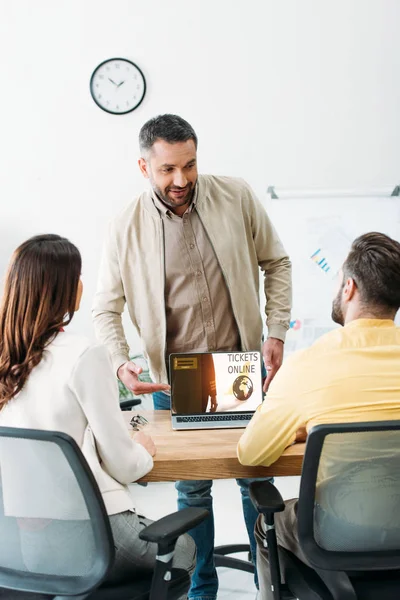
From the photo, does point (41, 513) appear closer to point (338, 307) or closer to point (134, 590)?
point (134, 590)

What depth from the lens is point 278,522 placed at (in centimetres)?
178

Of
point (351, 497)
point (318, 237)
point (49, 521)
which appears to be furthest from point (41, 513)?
point (318, 237)

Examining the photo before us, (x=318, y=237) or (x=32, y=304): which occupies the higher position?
(x=32, y=304)

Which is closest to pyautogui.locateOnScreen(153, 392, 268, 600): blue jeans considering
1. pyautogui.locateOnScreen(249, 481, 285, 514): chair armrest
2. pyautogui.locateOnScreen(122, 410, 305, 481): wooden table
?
pyautogui.locateOnScreen(122, 410, 305, 481): wooden table

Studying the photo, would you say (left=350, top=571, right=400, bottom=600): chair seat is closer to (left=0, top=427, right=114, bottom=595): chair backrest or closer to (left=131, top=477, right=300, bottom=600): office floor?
(left=0, top=427, right=114, bottom=595): chair backrest

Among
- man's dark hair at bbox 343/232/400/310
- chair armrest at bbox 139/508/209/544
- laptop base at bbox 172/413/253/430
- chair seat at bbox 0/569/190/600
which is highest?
man's dark hair at bbox 343/232/400/310

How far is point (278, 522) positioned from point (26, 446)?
755mm

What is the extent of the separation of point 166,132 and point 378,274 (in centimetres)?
102

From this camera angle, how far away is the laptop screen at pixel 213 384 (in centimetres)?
212

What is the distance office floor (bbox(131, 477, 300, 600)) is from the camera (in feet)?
8.53

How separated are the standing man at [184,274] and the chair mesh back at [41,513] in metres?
0.92

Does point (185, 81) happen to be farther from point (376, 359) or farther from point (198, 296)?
point (376, 359)

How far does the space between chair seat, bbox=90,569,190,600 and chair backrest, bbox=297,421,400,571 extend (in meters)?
0.34

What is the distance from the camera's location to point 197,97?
4.09 m
